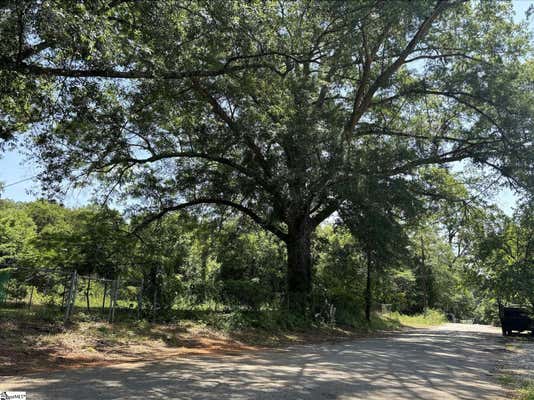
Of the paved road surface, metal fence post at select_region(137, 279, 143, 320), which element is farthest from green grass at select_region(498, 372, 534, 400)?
metal fence post at select_region(137, 279, 143, 320)

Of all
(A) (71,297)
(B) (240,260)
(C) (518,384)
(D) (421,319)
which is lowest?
(D) (421,319)

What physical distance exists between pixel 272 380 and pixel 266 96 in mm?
10011

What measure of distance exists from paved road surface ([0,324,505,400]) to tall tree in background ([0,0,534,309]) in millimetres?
Result: 5623

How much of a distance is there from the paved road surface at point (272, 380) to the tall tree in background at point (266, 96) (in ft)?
18.4

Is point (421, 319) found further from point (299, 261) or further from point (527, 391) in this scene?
point (527, 391)

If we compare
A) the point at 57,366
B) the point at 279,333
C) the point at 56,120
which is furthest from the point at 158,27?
the point at 279,333

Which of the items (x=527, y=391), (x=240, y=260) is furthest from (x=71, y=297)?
(x=240, y=260)

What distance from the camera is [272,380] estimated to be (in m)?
7.79

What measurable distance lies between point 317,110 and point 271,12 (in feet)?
16.8

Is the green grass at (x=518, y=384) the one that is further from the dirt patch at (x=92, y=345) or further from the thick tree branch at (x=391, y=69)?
the thick tree branch at (x=391, y=69)

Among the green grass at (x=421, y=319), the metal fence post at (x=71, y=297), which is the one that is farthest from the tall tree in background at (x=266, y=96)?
the green grass at (x=421, y=319)

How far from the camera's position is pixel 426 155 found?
2127 cm

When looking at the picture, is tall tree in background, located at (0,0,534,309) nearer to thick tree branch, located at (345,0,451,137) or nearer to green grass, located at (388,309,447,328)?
thick tree branch, located at (345,0,451,137)

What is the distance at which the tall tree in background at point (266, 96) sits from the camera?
10344mm
